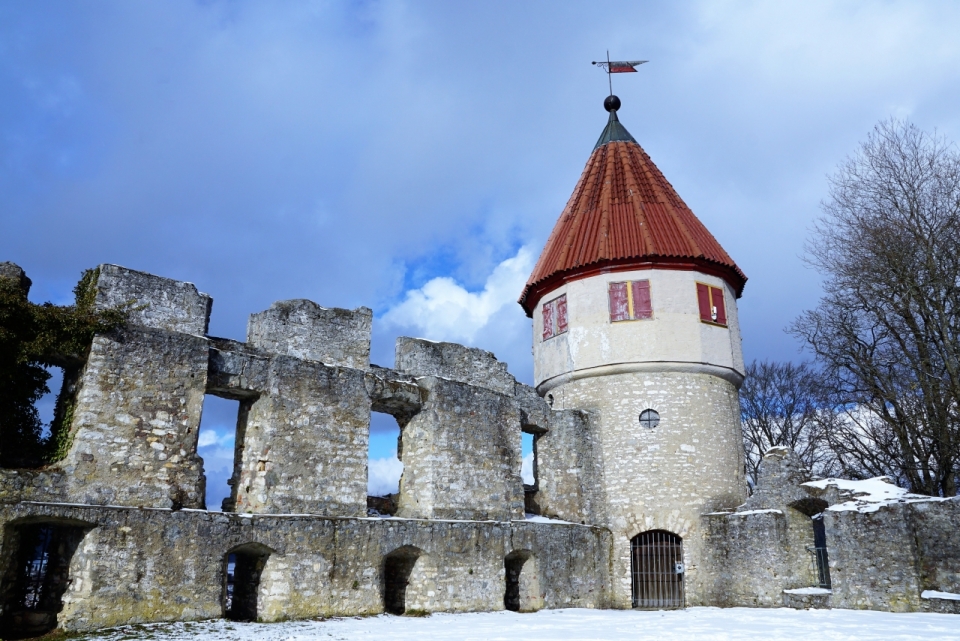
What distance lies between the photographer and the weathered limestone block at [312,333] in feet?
50.1

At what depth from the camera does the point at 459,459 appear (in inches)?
626

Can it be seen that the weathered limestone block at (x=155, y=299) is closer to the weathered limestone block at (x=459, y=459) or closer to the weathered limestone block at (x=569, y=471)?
the weathered limestone block at (x=459, y=459)

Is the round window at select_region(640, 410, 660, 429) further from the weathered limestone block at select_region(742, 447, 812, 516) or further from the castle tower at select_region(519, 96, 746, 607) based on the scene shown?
the weathered limestone block at select_region(742, 447, 812, 516)

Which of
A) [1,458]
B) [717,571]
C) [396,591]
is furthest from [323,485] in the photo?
[717,571]

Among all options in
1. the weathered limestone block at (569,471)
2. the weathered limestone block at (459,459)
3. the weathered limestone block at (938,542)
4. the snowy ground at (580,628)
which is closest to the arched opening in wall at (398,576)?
the weathered limestone block at (459,459)

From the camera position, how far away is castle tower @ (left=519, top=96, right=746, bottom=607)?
709 inches

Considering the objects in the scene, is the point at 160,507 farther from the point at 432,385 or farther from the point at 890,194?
the point at 890,194

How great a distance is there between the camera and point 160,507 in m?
11.9

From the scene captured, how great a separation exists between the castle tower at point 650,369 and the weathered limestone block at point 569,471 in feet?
1.08

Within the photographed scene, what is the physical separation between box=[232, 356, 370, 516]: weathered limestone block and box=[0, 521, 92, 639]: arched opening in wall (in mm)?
2742

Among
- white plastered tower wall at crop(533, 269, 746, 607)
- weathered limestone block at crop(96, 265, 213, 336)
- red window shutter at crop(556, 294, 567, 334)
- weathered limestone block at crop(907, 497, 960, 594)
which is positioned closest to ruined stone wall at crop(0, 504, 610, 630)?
white plastered tower wall at crop(533, 269, 746, 607)

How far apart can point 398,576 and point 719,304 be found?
1060cm

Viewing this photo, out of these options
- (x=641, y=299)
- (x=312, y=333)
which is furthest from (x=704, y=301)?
(x=312, y=333)

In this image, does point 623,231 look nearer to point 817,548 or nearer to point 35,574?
point 817,548
